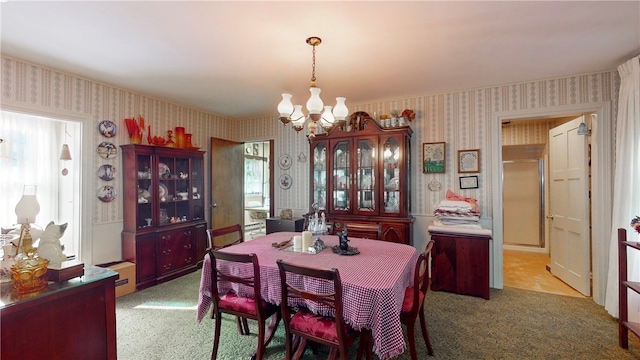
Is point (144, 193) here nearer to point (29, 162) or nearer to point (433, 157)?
point (29, 162)

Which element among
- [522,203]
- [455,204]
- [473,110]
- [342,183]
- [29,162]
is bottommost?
[522,203]

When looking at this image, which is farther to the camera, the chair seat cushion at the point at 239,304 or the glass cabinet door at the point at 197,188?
the glass cabinet door at the point at 197,188

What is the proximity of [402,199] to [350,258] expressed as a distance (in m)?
1.69

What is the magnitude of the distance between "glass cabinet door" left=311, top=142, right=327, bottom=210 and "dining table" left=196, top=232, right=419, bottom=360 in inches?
52.7

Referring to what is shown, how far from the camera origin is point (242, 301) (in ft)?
6.66

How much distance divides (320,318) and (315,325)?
6cm

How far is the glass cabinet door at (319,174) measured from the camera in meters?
4.08

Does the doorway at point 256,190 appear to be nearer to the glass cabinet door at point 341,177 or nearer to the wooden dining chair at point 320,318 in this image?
the glass cabinet door at point 341,177

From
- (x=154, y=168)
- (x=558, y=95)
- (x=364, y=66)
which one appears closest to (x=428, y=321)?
(x=364, y=66)

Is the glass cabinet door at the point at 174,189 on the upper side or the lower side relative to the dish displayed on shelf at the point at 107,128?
lower

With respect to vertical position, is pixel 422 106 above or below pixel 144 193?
above

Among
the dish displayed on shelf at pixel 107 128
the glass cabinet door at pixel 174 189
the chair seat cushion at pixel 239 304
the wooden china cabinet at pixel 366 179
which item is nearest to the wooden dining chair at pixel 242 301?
the chair seat cushion at pixel 239 304


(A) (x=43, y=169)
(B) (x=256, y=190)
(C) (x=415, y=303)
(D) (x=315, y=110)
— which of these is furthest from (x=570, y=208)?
(A) (x=43, y=169)

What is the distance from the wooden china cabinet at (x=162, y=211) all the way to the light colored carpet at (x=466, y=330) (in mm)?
503
